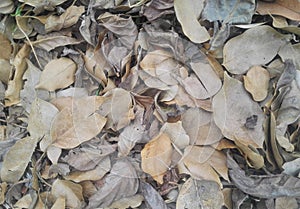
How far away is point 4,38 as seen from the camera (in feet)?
2.42

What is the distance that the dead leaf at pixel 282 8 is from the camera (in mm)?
656

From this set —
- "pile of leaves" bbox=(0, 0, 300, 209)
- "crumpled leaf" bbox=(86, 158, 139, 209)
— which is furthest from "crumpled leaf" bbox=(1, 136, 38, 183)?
"crumpled leaf" bbox=(86, 158, 139, 209)

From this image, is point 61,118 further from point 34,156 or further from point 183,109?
point 183,109

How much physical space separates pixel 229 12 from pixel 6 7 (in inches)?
13.4

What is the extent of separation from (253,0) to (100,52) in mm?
231

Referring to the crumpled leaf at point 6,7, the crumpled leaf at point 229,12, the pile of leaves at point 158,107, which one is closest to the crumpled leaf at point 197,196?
the pile of leaves at point 158,107

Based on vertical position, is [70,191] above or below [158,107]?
below

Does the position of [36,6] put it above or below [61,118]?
above

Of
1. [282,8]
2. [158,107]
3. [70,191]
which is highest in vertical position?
[282,8]

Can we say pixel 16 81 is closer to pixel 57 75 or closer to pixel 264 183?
pixel 57 75

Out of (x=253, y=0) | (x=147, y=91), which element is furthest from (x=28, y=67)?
(x=253, y=0)

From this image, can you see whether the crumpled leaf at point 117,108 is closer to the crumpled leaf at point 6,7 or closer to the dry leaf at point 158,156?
the dry leaf at point 158,156

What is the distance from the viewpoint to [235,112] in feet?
2.15

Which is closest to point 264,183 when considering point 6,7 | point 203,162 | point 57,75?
point 203,162
